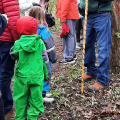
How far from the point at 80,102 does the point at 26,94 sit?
108 centimetres

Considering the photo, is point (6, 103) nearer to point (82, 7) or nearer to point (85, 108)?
point (85, 108)

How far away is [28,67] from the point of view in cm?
254

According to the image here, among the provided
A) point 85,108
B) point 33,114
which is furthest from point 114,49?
point 33,114

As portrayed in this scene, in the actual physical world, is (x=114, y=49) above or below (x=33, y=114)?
above

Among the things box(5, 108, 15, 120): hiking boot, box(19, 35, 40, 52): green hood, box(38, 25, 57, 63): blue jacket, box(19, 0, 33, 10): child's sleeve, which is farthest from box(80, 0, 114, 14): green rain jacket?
box(5, 108, 15, 120): hiking boot

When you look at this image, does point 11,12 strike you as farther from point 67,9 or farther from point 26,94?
point 67,9

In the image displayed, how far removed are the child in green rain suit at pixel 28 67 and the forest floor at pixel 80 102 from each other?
0.47m

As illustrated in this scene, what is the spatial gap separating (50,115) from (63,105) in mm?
347

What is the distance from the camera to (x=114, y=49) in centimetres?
423

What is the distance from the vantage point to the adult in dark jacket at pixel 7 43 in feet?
8.57

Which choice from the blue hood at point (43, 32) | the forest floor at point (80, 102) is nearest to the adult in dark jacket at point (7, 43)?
the blue hood at point (43, 32)

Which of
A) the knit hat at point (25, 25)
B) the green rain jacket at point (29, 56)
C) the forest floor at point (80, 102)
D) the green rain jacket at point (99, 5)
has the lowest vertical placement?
the forest floor at point (80, 102)

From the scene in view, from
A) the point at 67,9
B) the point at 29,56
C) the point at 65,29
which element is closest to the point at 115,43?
the point at 65,29

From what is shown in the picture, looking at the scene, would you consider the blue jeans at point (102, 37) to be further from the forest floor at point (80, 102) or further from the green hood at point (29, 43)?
the green hood at point (29, 43)
